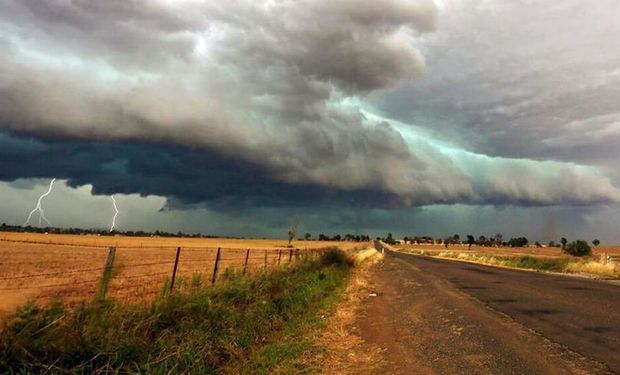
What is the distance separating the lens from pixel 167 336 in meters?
7.97

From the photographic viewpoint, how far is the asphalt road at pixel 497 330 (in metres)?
8.22

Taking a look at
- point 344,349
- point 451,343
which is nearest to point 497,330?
point 451,343

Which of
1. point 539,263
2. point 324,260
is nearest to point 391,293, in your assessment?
point 324,260

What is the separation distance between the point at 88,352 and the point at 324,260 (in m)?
25.1

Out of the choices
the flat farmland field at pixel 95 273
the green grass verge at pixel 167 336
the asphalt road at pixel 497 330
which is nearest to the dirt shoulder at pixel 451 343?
the asphalt road at pixel 497 330

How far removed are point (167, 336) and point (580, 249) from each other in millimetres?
80267

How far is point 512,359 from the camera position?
27.7 feet

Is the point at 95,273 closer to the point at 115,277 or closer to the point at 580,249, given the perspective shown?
the point at 115,277

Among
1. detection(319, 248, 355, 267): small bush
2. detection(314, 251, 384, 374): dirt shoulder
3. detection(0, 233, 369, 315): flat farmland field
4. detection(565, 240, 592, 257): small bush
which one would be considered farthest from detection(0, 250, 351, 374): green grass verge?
detection(565, 240, 592, 257): small bush

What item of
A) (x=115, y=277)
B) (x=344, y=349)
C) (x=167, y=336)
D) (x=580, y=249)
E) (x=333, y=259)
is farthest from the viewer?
(x=580, y=249)

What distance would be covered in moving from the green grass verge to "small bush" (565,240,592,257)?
244 ft

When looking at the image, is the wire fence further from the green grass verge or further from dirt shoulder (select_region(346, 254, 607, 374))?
dirt shoulder (select_region(346, 254, 607, 374))

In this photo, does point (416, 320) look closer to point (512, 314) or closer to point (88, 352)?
point (512, 314)

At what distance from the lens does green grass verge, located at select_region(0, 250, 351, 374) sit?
6.02 metres
